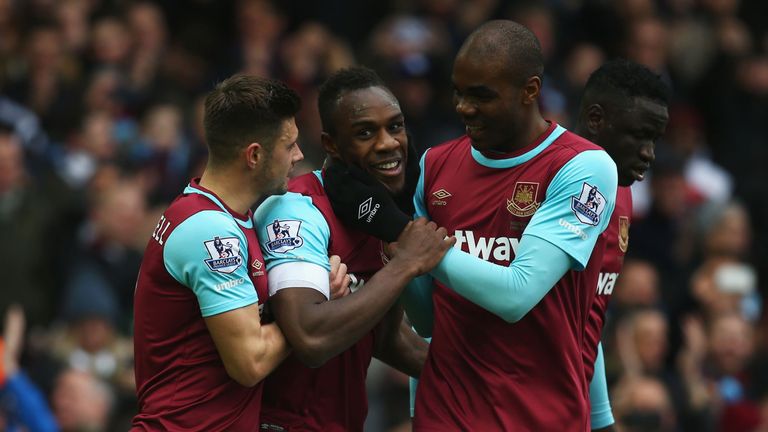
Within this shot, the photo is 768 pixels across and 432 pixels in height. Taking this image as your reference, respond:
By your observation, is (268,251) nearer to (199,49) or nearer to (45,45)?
(45,45)

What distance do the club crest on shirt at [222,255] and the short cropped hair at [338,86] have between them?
2.78 ft

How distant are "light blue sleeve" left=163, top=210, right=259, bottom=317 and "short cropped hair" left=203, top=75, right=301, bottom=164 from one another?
0.36 meters

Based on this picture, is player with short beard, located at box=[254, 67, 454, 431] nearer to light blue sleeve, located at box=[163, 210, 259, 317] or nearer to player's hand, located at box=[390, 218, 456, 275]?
player's hand, located at box=[390, 218, 456, 275]

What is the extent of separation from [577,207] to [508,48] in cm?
73

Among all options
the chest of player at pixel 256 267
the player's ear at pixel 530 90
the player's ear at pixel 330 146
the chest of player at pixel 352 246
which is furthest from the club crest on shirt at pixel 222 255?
the player's ear at pixel 530 90

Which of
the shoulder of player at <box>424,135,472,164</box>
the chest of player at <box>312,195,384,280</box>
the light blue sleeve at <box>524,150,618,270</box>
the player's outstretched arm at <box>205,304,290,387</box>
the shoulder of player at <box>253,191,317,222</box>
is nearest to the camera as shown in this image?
the player's outstretched arm at <box>205,304,290,387</box>

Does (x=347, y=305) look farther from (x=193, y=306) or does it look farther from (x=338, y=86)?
(x=338, y=86)

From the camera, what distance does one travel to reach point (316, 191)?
6.14 m

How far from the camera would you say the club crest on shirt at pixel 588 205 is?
18.7ft

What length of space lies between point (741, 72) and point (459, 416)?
10180 mm

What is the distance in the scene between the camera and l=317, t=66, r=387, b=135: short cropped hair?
20.2ft

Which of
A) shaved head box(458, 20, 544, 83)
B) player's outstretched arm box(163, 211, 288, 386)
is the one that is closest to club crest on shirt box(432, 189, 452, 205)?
shaved head box(458, 20, 544, 83)

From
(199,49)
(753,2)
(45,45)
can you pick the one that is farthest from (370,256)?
(753,2)

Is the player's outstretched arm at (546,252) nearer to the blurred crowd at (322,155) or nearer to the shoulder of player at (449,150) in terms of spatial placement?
the shoulder of player at (449,150)
